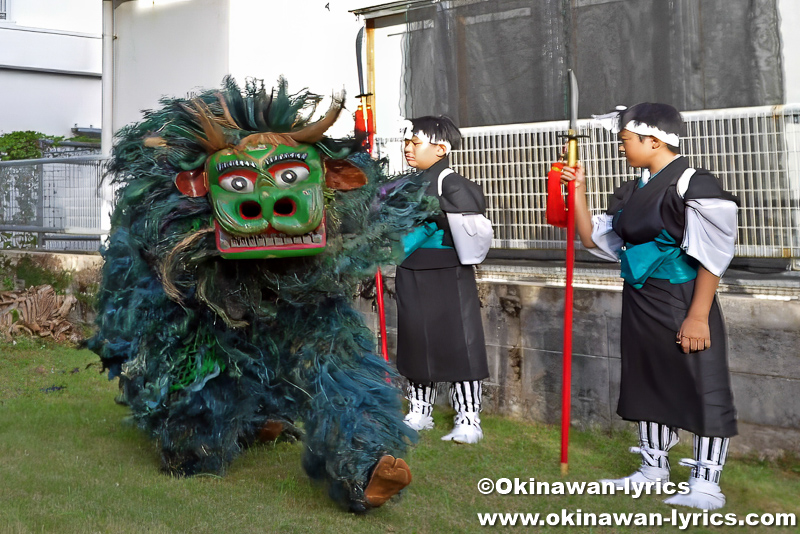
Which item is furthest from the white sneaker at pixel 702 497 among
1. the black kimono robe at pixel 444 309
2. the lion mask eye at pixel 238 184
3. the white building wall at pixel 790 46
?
the white building wall at pixel 790 46

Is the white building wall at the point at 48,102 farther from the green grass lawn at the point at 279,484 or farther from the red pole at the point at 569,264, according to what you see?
the red pole at the point at 569,264

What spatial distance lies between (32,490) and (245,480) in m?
1.00

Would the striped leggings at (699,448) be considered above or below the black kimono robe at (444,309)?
below

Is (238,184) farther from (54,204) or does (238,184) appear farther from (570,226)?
(54,204)

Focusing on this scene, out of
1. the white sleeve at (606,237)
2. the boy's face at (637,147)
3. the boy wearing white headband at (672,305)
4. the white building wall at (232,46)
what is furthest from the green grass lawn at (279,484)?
the white building wall at (232,46)

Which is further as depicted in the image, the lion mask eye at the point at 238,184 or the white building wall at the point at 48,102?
the white building wall at the point at 48,102

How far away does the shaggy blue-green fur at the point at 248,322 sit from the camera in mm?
4137

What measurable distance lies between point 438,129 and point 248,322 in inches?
79.9

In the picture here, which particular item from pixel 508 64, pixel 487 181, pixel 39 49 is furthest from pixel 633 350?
pixel 39 49

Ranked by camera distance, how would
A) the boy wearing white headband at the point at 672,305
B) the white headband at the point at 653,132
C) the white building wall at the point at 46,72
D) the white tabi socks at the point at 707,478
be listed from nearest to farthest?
the boy wearing white headband at the point at 672,305, the white tabi socks at the point at 707,478, the white headband at the point at 653,132, the white building wall at the point at 46,72

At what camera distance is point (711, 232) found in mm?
4086

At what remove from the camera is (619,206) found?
183 inches

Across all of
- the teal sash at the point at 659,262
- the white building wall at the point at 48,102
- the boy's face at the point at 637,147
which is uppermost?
the white building wall at the point at 48,102

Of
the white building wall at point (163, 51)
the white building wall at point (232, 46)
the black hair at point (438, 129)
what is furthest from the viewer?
the white building wall at point (163, 51)
